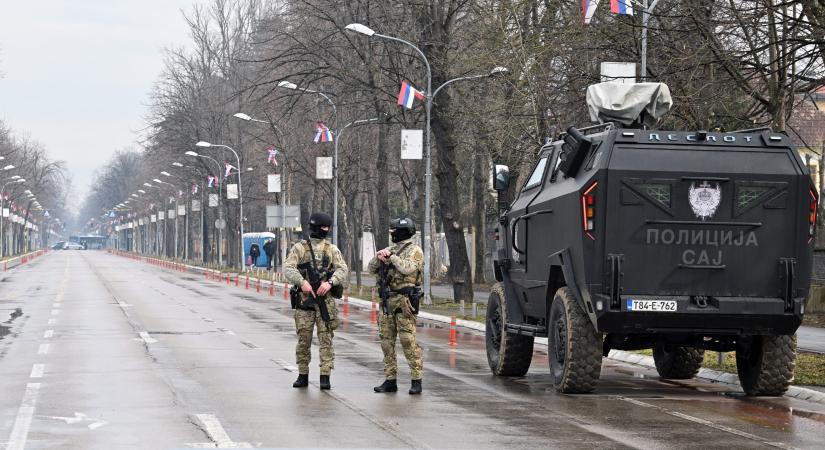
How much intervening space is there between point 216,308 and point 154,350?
51.8 ft

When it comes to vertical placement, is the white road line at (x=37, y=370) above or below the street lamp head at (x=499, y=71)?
below

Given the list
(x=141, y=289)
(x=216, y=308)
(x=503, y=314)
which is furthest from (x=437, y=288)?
(x=503, y=314)

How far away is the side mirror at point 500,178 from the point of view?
16547 millimetres

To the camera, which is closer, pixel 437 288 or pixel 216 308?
pixel 216 308

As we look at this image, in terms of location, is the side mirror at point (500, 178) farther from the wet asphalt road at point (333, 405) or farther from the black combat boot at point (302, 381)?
the black combat boot at point (302, 381)

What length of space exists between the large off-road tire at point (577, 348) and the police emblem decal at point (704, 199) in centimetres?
159

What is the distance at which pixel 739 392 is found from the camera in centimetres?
1552

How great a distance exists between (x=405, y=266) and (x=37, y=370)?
5554 mm

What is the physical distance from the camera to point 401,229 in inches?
559

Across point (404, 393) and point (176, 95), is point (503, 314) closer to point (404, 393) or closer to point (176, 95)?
point (404, 393)

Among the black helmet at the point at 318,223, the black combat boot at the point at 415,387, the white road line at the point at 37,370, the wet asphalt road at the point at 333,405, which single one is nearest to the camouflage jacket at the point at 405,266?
the black helmet at the point at 318,223

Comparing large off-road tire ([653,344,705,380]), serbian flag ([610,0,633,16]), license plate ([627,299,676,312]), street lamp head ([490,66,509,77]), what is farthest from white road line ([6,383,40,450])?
street lamp head ([490,66,509,77])

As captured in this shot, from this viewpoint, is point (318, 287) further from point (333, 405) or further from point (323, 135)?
point (323, 135)

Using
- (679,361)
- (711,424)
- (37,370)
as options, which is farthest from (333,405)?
(679,361)
